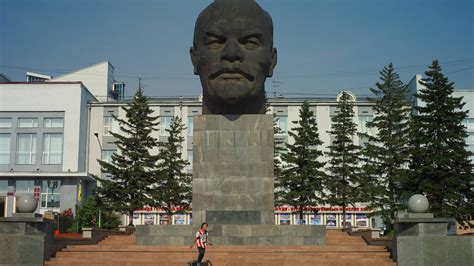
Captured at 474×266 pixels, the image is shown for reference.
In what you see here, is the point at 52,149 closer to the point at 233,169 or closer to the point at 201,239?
the point at 233,169

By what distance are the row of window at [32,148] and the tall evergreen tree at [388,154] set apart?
2591 centimetres

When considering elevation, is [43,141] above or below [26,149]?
above

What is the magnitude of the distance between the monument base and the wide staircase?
0.95 meters

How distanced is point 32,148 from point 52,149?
1.72 metres

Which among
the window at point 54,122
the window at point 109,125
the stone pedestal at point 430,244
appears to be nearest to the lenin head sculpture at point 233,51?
the stone pedestal at point 430,244

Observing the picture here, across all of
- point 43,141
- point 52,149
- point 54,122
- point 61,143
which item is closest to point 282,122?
point 61,143

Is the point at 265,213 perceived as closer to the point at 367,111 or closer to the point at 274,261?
the point at 274,261

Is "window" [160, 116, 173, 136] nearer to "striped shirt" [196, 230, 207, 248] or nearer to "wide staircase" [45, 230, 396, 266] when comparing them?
"wide staircase" [45, 230, 396, 266]

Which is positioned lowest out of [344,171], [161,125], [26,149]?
[344,171]

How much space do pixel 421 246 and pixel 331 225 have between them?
34.4m

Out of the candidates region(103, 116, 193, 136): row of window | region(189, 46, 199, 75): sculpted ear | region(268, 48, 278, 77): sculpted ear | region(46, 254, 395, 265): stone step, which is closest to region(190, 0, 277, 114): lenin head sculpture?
region(268, 48, 278, 77): sculpted ear

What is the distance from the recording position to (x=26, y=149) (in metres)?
46.5

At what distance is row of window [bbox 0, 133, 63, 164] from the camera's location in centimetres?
4638

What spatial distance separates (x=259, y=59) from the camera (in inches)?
688
